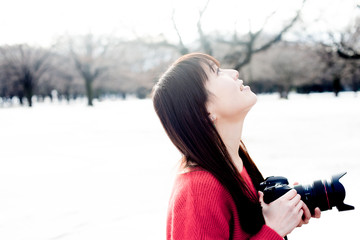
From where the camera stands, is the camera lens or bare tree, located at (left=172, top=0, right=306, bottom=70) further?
bare tree, located at (left=172, top=0, right=306, bottom=70)

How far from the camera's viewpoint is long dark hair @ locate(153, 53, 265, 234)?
110cm

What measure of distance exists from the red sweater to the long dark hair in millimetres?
36

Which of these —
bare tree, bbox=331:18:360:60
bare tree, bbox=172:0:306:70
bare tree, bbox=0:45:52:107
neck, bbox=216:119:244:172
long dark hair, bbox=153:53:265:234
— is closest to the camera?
long dark hair, bbox=153:53:265:234

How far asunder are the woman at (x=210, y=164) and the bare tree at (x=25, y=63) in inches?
1596

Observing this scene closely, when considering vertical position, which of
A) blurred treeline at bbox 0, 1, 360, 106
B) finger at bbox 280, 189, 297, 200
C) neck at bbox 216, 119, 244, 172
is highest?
neck at bbox 216, 119, 244, 172

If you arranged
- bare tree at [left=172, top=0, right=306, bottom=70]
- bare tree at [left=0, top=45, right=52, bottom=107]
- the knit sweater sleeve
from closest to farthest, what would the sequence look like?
the knit sweater sleeve < bare tree at [left=172, top=0, right=306, bottom=70] < bare tree at [left=0, top=45, right=52, bottom=107]

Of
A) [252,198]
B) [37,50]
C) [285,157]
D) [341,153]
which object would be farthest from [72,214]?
[37,50]

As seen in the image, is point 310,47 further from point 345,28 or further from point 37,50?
point 37,50

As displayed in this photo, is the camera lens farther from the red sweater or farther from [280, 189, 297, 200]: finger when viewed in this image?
the red sweater

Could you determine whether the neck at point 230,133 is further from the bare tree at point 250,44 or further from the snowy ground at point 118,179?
the bare tree at point 250,44

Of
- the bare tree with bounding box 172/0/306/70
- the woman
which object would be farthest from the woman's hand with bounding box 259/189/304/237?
the bare tree with bounding box 172/0/306/70

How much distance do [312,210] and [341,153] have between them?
601 cm

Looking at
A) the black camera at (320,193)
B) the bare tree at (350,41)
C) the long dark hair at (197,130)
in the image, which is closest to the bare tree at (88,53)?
the bare tree at (350,41)

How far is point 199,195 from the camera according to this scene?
100 cm
